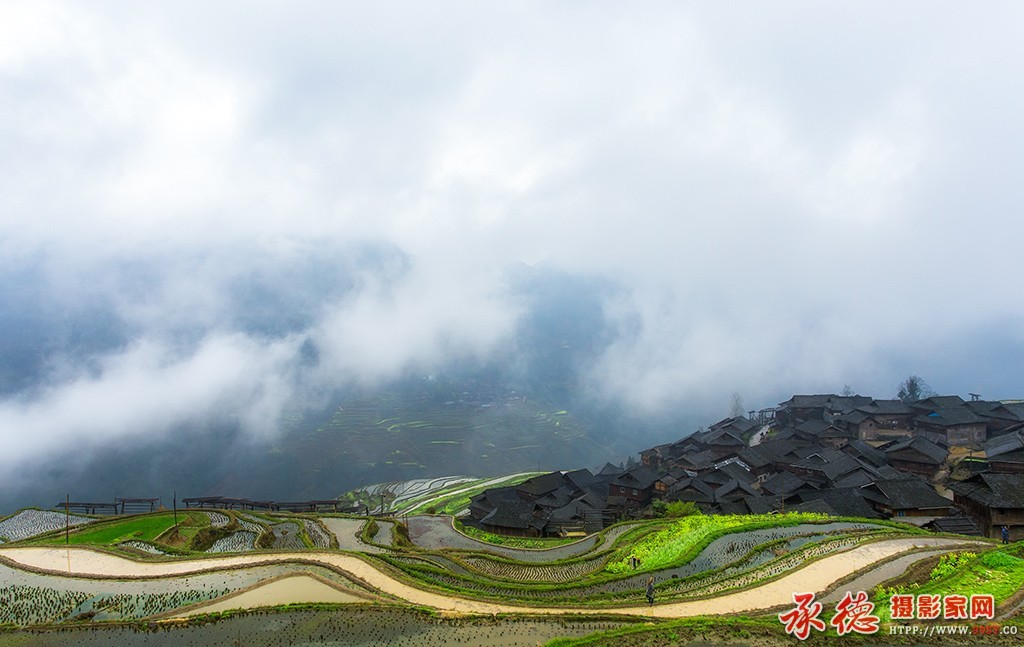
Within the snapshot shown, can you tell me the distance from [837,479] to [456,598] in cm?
4444

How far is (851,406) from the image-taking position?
276ft

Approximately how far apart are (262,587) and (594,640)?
16.3m

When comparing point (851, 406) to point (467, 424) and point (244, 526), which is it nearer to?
point (244, 526)

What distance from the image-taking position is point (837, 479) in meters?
49.7

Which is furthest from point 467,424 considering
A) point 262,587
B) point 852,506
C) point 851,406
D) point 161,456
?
point 262,587

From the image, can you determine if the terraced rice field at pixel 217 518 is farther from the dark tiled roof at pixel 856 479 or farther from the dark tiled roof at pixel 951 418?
the dark tiled roof at pixel 951 418

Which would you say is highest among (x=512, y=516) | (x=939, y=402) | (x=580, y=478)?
(x=939, y=402)

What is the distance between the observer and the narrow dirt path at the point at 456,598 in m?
19.7

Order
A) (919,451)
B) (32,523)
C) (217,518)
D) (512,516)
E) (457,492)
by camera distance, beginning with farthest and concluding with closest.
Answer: (457,492) < (512,516) < (919,451) < (32,523) < (217,518)

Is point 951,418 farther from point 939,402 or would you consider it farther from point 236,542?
point 236,542

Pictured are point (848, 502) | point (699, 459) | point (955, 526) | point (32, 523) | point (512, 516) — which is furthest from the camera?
point (699, 459)

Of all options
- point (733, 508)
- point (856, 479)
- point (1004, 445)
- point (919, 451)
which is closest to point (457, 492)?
Result: point (733, 508)

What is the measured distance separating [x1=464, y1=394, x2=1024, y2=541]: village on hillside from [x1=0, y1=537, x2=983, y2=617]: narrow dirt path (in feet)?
47.0

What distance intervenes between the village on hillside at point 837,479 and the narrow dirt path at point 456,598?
47.0 ft
